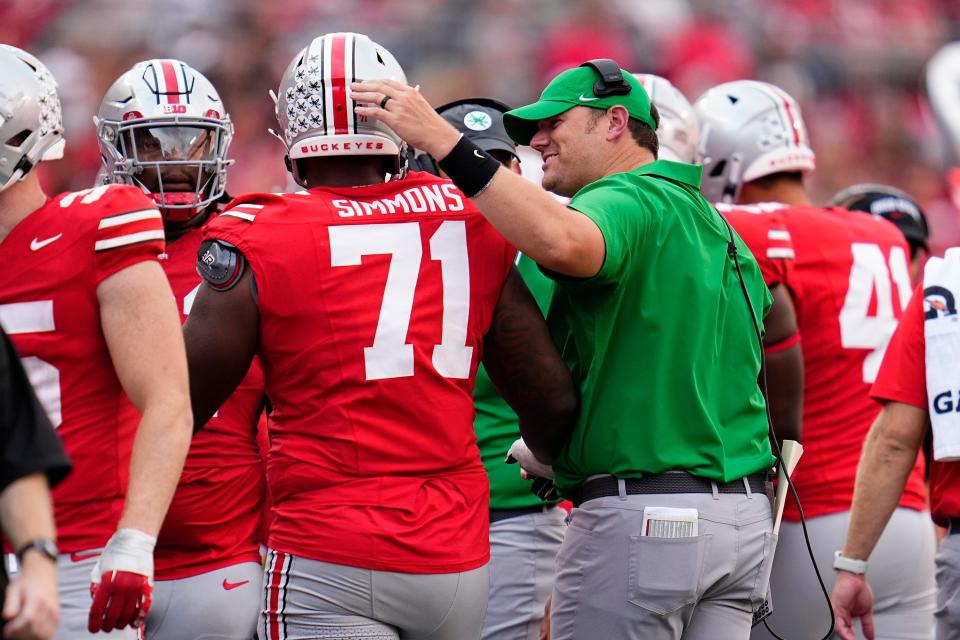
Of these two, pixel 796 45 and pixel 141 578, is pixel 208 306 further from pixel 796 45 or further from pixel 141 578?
pixel 796 45

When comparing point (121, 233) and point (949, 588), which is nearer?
point (121, 233)

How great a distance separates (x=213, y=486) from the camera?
386 centimetres

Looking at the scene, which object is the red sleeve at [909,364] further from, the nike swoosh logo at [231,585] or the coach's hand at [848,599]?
the nike swoosh logo at [231,585]

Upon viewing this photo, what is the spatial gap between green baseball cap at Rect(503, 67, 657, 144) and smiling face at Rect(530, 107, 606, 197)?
26mm

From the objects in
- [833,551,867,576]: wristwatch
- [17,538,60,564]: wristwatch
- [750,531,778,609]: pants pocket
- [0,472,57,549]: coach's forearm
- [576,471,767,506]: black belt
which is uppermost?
[0,472,57,549]: coach's forearm

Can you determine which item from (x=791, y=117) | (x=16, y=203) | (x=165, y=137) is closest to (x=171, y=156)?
(x=165, y=137)

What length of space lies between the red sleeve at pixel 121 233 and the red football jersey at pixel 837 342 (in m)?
2.65

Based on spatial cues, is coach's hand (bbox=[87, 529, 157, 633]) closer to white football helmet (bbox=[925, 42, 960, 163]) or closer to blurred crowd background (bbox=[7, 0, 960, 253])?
blurred crowd background (bbox=[7, 0, 960, 253])

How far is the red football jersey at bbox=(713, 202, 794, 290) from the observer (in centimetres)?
477

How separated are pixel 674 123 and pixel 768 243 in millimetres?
854

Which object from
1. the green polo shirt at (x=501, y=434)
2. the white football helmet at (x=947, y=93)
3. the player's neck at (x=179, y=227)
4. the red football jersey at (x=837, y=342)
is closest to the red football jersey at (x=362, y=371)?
the player's neck at (x=179, y=227)

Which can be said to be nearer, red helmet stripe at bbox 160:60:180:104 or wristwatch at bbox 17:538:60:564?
wristwatch at bbox 17:538:60:564

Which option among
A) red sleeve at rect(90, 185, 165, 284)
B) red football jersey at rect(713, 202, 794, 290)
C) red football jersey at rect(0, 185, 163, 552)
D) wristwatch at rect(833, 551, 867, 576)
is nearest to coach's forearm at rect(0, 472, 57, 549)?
red football jersey at rect(0, 185, 163, 552)

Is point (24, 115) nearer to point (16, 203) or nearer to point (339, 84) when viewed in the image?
point (16, 203)
